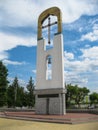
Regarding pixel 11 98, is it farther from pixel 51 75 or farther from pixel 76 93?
pixel 51 75

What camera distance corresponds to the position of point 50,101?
22812 mm

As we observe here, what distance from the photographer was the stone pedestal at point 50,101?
21.9 m

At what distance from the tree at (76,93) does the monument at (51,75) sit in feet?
76.8

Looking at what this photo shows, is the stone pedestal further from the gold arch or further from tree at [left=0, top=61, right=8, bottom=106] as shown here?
tree at [left=0, top=61, right=8, bottom=106]

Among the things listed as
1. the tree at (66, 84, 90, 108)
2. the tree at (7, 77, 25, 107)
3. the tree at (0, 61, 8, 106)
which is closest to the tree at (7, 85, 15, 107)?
the tree at (7, 77, 25, 107)

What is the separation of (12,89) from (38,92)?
81.1 ft

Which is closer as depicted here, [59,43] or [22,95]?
[59,43]

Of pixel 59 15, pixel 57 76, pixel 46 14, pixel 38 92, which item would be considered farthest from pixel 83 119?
pixel 46 14

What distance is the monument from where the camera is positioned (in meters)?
22.2

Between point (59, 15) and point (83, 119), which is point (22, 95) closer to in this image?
point (59, 15)

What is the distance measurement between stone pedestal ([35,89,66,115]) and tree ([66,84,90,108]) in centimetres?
2343

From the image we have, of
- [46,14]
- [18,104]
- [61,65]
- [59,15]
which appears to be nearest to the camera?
[61,65]

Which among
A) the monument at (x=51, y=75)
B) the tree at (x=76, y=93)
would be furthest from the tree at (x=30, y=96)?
the monument at (x=51, y=75)

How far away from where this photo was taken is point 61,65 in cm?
2270
